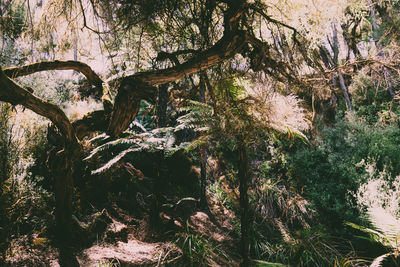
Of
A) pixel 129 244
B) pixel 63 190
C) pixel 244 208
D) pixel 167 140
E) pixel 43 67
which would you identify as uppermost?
pixel 43 67

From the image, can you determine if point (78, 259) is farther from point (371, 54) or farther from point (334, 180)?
point (334, 180)

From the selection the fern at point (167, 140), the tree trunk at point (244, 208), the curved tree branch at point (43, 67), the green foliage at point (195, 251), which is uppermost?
the curved tree branch at point (43, 67)

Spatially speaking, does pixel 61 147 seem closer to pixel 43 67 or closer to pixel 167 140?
pixel 43 67

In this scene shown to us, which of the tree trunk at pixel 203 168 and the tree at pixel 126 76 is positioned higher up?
the tree at pixel 126 76

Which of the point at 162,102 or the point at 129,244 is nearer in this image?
the point at 129,244

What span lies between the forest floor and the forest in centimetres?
3

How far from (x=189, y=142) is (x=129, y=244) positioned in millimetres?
2415

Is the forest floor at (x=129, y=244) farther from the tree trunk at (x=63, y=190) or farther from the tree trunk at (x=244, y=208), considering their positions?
the tree trunk at (x=244, y=208)

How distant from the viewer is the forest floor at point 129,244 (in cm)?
294

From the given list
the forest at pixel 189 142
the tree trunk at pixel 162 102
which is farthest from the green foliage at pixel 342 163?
the tree trunk at pixel 162 102

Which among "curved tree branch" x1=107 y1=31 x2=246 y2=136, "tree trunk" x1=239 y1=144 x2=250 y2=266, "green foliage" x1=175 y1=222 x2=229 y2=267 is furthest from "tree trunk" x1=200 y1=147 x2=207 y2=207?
"curved tree branch" x1=107 y1=31 x2=246 y2=136

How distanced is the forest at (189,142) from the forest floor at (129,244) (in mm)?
28

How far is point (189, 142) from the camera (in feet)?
17.7

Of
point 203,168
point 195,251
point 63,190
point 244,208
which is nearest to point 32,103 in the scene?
point 63,190
